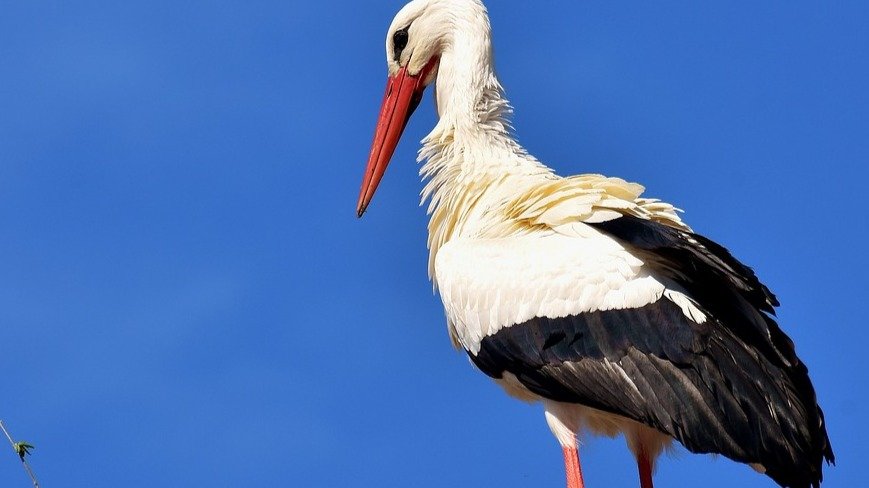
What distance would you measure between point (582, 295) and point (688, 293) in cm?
47

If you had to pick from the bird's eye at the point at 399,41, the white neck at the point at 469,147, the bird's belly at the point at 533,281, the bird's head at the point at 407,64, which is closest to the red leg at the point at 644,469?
the bird's belly at the point at 533,281

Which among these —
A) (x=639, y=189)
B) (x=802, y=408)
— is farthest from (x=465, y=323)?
(x=802, y=408)

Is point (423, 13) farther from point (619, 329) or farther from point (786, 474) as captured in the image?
point (786, 474)

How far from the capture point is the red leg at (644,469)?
938 centimetres

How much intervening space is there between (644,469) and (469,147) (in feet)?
6.08

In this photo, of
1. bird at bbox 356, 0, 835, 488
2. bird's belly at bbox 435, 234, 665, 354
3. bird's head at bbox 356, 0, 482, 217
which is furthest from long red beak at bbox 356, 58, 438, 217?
bird's belly at bbox 435, 234, 665, 354

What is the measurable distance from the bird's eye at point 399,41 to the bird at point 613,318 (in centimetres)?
89

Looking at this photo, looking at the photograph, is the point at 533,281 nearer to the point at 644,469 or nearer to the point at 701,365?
the point at 701,365

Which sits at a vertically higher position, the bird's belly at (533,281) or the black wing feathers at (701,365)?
the bird's belly at (533,281)

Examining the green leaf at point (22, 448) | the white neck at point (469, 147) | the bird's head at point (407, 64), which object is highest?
the bird's head at point (407, 64)

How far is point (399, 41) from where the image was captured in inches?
424

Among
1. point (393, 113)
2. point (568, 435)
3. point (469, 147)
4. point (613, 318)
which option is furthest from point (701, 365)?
point (393, 113)

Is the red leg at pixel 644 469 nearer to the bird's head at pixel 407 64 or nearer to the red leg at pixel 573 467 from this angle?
the red leg at pixel 573 467

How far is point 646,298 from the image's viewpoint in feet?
29.0
